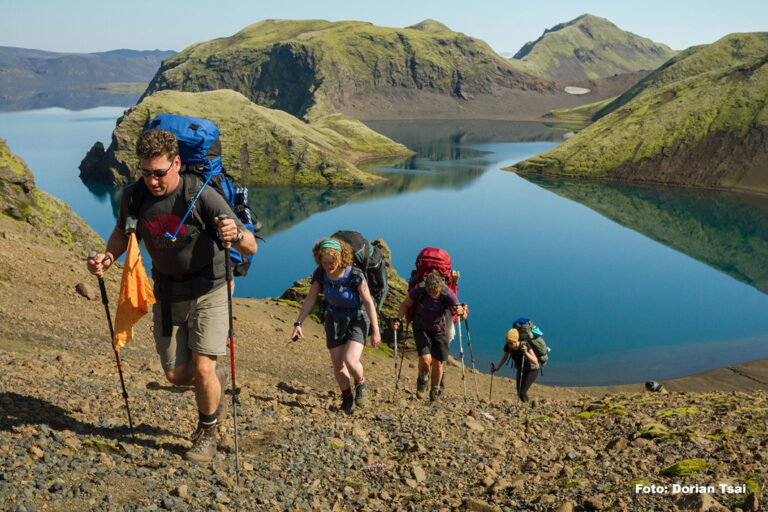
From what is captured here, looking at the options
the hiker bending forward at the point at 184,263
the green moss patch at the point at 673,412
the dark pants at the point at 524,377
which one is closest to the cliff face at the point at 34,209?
the dark pants at the point at 524,377

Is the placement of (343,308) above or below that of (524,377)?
above

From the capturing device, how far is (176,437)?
23.3 feet

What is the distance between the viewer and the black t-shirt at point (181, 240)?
6.00 metres

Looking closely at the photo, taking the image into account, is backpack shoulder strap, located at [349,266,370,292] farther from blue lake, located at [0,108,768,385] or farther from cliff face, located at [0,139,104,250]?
blue lake, located at [0,108,768,385]

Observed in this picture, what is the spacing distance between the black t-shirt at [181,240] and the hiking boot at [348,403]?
4007 mm

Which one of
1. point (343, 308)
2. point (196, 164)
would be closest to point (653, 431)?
point (343, 308)

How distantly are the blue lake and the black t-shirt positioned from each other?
27.8 metres

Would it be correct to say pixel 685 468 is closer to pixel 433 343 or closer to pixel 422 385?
pixel 433 343

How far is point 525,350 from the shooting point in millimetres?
13445

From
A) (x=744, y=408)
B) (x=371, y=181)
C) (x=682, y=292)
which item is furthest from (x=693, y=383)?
(x=371, y=181)

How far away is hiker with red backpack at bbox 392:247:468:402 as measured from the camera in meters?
10.9

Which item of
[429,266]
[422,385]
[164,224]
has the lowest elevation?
[422,385]

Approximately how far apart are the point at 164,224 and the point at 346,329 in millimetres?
3946

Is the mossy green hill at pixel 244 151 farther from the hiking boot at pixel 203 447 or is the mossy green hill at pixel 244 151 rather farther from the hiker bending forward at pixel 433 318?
the hiking boot at pixel 203 447
